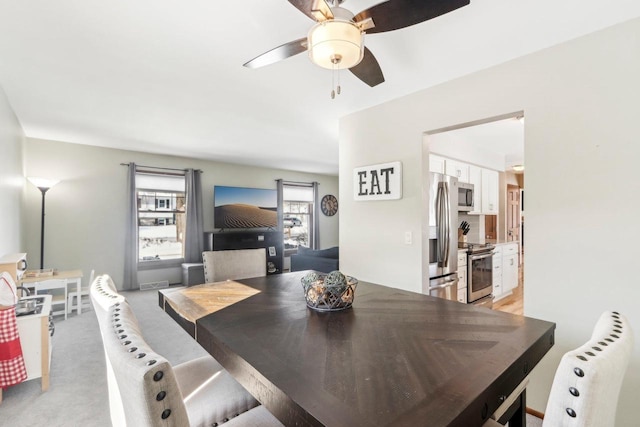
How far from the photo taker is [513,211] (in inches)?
265

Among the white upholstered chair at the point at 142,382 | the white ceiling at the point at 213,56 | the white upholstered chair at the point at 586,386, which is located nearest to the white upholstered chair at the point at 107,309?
Result: the white upholstered chair at the point at 142,382

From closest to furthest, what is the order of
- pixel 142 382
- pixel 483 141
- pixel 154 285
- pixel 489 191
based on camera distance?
pixel 142 382 → pixel 483 141 → pixel 489 191 → pixel 154 285

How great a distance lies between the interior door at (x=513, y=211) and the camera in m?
6.42

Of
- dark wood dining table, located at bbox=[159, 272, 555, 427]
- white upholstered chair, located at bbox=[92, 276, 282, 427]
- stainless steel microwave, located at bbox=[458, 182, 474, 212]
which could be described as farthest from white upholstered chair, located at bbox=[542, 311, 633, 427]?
stainless steel microwave, located at bbox=[458, 182, 474, 212]

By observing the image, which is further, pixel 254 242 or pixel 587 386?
pixel 254 242

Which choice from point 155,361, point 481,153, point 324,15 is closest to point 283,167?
point 481,153

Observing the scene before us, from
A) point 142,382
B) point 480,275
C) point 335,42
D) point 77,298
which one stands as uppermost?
point 335,42

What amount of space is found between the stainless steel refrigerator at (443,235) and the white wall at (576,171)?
926mm

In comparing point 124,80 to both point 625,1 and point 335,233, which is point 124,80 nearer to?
point 625,1

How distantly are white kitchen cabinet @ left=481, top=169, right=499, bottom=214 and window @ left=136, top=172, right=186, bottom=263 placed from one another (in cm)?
535

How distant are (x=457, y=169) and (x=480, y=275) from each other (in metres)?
1.45

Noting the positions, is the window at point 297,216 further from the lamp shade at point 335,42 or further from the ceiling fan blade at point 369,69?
the lamp shade at point 335,42

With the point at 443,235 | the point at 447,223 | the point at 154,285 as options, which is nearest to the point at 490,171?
the point at 447,223

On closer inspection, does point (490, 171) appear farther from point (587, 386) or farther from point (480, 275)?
point (587, 386)
